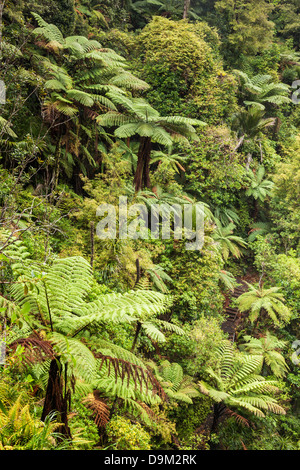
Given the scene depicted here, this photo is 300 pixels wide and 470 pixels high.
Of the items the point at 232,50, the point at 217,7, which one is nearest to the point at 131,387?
the point at 232,50

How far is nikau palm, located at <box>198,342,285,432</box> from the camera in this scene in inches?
224

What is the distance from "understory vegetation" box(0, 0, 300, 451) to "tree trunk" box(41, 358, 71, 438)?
1 cm

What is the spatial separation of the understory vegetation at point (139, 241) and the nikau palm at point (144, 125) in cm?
4

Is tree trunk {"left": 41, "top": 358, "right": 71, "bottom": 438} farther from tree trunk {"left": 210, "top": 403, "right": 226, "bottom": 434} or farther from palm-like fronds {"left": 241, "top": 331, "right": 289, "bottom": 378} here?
palm-like fronds {"left": 241, "top": 331, "right": 289, "bottom": 378}

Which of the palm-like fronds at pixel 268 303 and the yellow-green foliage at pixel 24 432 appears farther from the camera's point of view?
the palm-like fronds at pixel 268 303

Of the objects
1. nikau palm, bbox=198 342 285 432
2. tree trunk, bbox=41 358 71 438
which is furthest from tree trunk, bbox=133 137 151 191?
tree trunk, bbox=41 358 71 438

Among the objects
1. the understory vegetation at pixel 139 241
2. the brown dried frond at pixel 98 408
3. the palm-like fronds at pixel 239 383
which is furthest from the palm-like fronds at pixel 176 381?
the brown dried frond at pixel 98 408

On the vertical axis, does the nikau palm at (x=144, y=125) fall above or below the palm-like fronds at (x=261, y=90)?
below

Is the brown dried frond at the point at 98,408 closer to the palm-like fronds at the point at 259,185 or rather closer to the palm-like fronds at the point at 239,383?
the palm-like fronds at the point at 239,383

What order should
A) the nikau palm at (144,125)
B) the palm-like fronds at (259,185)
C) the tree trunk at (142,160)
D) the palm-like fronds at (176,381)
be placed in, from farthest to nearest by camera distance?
the palm-like fronds at (259,185), the tree trunk at (142,160), the nikau palm at (144,125), the palm-like fronds at (176,381)

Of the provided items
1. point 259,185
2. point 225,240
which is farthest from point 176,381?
→ point 259,185

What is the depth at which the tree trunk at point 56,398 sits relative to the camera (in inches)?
81.1

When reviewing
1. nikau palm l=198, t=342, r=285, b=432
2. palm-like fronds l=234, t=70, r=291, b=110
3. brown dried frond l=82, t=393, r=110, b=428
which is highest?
palm-like fronds l=234, t=70, r=291, b=110

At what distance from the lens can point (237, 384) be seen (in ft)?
19.8
